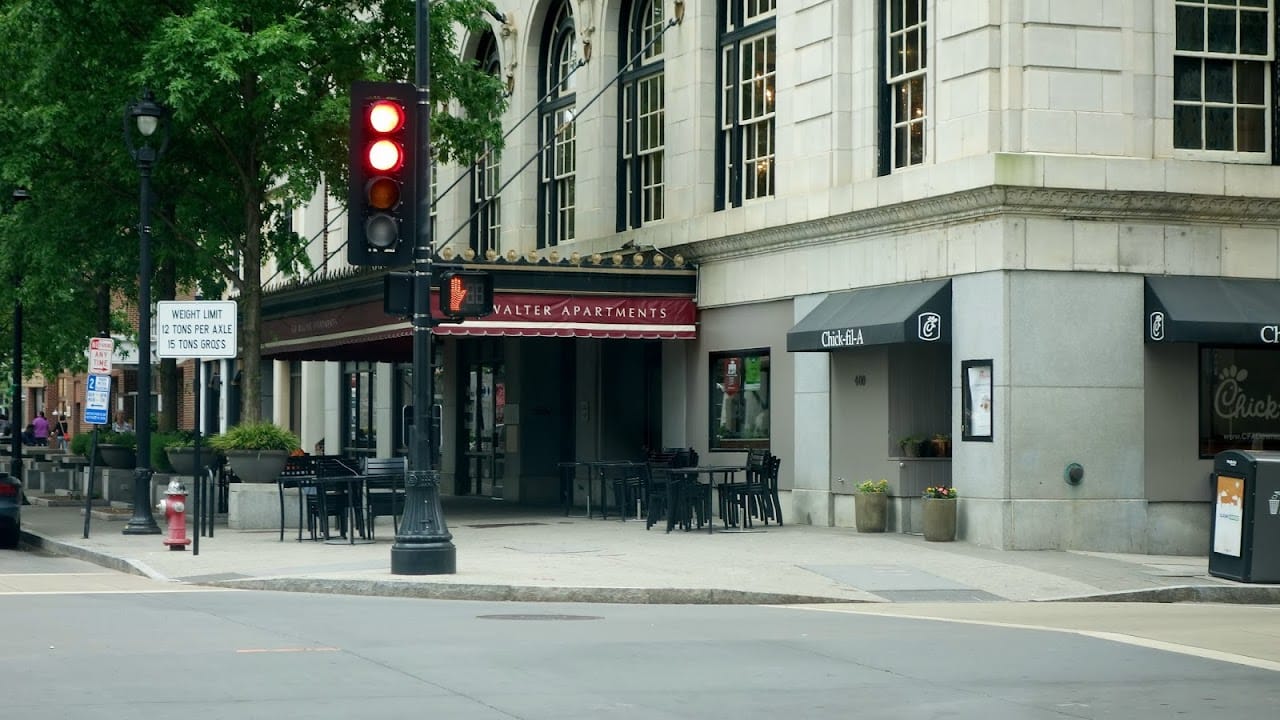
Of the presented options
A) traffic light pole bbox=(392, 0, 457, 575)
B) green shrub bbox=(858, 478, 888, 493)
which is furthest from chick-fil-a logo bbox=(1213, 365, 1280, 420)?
traffic light pole bbox=(392, 0, 457, 575)

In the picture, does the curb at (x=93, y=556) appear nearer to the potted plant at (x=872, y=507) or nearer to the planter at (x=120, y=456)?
the planter at (x=120, y=456)

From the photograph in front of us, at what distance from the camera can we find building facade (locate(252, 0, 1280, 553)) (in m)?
20.9

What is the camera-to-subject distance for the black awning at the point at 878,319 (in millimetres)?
21703

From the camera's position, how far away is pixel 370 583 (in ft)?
55.3

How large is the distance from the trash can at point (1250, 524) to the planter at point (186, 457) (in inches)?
620

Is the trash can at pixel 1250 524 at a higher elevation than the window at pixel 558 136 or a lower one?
lower

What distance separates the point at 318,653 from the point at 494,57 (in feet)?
82.6

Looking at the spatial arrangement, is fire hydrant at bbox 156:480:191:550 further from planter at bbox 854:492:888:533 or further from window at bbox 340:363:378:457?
window at bbox 340:363:378:457

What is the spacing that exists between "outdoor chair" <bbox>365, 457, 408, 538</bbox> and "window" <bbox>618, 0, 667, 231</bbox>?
7.79 metres

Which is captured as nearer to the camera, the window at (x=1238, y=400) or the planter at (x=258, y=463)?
the window at (x=1238, y=400)

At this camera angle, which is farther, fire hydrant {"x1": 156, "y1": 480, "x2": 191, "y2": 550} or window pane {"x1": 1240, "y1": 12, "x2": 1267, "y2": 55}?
window pane {"x1": 1240, "y1": 12, "x2": 1267, "y2": 55}

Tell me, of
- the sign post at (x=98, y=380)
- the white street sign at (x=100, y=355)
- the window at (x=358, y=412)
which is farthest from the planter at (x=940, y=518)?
the window at (x=358, y=412)

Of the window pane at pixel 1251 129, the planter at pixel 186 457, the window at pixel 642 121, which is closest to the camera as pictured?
the window pane at pixel 1251 129

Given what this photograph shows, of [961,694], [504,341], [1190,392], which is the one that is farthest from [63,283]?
[961,694]
